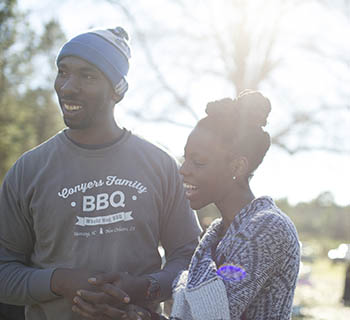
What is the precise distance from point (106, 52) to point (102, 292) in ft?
4.07

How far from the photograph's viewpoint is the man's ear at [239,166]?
8.11 feet

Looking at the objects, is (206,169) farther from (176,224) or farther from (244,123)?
(176,224)

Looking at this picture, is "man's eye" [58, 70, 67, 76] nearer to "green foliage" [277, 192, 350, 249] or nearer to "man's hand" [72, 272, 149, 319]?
"man's hand" [72, 272, 149, 319]

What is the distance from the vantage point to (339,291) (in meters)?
14.6

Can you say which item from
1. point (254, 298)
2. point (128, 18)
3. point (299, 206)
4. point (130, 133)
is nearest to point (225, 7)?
point (128, 18)

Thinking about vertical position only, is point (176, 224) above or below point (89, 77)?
below

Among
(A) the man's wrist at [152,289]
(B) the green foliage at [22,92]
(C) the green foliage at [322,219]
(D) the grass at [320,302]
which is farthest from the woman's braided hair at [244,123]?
(C) the green foliage at [322,219]

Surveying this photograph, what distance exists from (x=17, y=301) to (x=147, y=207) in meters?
0.78

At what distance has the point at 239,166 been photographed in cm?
248

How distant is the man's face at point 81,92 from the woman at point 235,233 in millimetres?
578

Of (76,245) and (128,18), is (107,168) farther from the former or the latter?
(128,18)

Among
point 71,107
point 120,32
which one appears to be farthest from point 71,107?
point 120,32

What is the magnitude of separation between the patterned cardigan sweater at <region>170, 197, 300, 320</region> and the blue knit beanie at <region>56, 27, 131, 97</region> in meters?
1.04

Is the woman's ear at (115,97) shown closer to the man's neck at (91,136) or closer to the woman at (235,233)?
the man's neck at (91,136)
